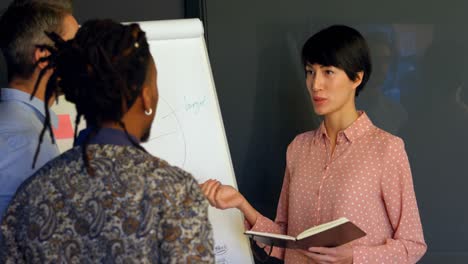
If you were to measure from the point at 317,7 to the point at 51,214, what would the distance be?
183cm

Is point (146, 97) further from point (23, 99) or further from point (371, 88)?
point (371, 88)

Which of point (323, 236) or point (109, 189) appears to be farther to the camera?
point (323, 236)

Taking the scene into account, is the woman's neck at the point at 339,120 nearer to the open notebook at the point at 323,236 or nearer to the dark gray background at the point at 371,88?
the open notebook at the point at 323,236

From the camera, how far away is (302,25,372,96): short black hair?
2014 mm

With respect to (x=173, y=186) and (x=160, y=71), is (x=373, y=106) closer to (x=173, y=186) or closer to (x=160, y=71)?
(x=160, y=71)

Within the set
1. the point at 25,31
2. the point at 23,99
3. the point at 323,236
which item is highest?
the point at 25,31

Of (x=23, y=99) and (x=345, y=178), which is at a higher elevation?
(x=23, y=99)

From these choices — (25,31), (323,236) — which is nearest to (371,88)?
(323,236)

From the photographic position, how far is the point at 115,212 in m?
1.18

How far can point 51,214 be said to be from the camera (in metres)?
1.21

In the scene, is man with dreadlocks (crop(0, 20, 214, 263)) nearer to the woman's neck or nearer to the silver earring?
the silver earring

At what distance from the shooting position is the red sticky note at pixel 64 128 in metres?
2.27

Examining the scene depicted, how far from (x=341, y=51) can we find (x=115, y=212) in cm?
108

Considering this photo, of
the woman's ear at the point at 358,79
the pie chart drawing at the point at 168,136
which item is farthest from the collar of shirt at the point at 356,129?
the pie chart drawing at the point at 168,136
